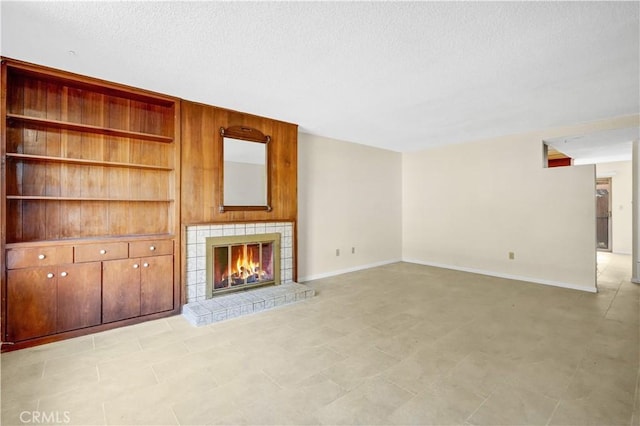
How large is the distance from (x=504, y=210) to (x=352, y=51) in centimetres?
416

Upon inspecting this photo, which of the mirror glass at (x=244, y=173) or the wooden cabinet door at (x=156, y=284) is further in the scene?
the mirror glass at (x=244, y=173)

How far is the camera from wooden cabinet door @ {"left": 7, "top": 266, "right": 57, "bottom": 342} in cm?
251

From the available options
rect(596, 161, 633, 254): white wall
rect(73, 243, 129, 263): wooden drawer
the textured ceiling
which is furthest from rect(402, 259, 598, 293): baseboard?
rect(73, 243, 129, 263): wooden drawer

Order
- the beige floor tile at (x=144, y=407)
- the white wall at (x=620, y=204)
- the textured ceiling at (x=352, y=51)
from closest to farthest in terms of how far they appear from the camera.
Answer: the beige floor tile at (x=144, y=407), the textured ceiling at (x=352, y=51), the white wall at (x=620, y=204)

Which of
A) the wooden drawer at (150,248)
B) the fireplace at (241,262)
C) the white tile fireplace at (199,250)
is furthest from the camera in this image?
the fireplace at (241,262)

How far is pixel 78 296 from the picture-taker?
2.79 metres

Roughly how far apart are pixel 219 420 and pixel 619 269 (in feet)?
23.9

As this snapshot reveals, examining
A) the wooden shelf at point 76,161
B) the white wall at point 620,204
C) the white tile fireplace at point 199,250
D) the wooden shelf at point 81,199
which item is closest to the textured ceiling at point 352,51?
the wooden shelf at point 76,161

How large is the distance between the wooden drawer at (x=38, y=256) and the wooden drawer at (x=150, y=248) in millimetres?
495

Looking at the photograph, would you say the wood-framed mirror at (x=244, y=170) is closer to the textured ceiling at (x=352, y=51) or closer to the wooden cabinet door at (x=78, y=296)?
the textured ceiling at (x=352, y=51)

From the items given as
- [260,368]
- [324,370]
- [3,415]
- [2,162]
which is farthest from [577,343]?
[2,162]

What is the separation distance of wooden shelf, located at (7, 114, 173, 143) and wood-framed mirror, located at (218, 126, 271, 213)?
0.68m

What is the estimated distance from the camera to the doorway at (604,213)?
746cm

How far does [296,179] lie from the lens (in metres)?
4.39
